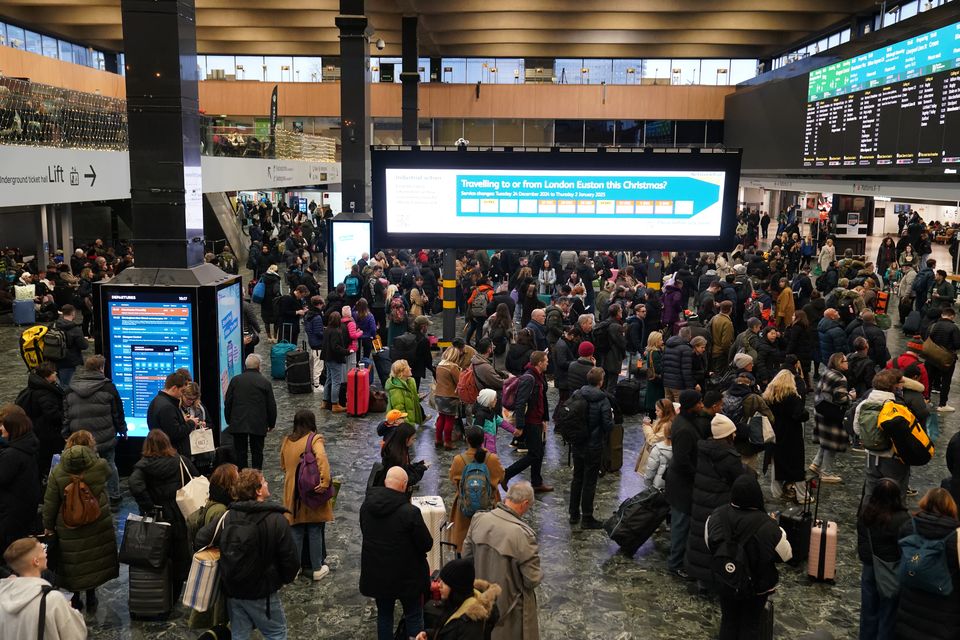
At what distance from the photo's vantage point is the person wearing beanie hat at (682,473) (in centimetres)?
692

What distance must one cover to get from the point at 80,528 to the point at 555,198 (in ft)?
32.5

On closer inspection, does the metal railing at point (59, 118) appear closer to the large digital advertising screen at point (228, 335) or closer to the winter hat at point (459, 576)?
the large digital advertising screen at point (228, 335)

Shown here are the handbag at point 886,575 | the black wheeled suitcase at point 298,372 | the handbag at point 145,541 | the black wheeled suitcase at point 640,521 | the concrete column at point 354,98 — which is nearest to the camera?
the handbag at point 886,575

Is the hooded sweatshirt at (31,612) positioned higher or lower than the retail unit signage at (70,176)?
lower

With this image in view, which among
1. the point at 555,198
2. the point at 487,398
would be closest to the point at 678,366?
the point at 487,398

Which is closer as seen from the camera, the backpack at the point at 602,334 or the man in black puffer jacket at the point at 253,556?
the man in black puffer jacket at the point at 253,556

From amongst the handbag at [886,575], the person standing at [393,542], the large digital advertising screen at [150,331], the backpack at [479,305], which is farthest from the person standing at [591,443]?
the backpack at [479,305]

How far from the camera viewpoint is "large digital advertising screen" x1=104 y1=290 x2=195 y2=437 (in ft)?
28.6

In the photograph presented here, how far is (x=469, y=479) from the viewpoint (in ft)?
20.5

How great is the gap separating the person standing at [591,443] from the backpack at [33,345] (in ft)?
22.1

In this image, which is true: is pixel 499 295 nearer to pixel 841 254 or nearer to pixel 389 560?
pixel 389 560

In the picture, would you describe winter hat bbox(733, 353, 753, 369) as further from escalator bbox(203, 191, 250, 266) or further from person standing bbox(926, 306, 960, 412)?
escalator bbox(203, 191, 250, 266)

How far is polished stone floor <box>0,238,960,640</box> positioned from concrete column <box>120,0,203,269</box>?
8.60 feet

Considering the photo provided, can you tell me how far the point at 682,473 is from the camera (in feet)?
23.0
